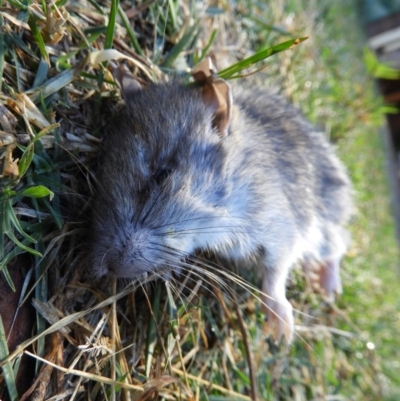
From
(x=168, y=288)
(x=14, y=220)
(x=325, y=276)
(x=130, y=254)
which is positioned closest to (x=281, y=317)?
(x=168, y=288)

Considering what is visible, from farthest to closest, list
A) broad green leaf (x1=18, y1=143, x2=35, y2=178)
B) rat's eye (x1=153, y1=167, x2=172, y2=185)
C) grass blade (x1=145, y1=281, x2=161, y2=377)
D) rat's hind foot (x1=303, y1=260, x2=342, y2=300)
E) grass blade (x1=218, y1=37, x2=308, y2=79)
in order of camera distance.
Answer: rat's hind foot (x1=303, y1=260, x2=342, y2=300)
grass blade (x1=145, y1=281, x2=161, y2=377)
grass blade (x1=218, y1=37, x2=308, y2=79)
rat's eye (x1=153, y1=167, x2=172, y2=185)
broad green leaf (x1=18, y1=143, x2=35, y2=178)

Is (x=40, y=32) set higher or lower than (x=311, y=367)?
higher

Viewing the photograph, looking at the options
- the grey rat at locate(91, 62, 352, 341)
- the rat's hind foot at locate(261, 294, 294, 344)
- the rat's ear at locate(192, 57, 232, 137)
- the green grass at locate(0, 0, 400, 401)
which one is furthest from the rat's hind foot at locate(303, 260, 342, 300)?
the rat's ear at locate(192, 57, 232, 137)

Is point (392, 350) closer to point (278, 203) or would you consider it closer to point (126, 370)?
point (278, 203)

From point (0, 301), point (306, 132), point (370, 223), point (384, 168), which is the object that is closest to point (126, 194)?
point (0, 301)

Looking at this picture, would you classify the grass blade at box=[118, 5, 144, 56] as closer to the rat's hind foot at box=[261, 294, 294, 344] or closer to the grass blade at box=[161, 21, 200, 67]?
the grass blade at box=[161, 21, 200, 67]

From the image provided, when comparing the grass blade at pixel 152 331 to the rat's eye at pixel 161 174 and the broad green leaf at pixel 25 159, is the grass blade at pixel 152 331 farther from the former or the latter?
the broad green leaf at pixel 25 159
